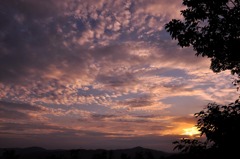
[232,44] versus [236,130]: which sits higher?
[232,44]

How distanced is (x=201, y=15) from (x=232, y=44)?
2.75 m

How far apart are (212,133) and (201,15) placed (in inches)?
313

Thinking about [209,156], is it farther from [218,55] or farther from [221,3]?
[221,3]

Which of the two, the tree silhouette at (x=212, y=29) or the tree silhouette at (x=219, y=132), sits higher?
the tree silhouette at (x=212, y=29)

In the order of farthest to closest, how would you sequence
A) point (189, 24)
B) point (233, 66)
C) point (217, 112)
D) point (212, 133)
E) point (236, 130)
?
1. point (233, 66)
2. point (189, 24)
3. point (217, 112)
4. point (212, 133)
5. point (236, 130)

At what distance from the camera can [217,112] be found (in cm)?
1086

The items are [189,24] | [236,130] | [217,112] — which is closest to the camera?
[236,130]

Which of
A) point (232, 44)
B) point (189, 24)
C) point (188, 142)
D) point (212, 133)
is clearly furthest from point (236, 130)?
point (189, 24)

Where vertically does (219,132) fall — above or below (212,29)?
below

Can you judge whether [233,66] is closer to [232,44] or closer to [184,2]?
[232,44]

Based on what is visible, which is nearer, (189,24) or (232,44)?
(232,44)

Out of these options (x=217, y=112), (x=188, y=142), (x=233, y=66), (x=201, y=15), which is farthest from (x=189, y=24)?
(x=188, y=142)

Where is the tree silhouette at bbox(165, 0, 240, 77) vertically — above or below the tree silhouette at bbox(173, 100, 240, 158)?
above

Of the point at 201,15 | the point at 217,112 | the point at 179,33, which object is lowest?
the point at 217,112
